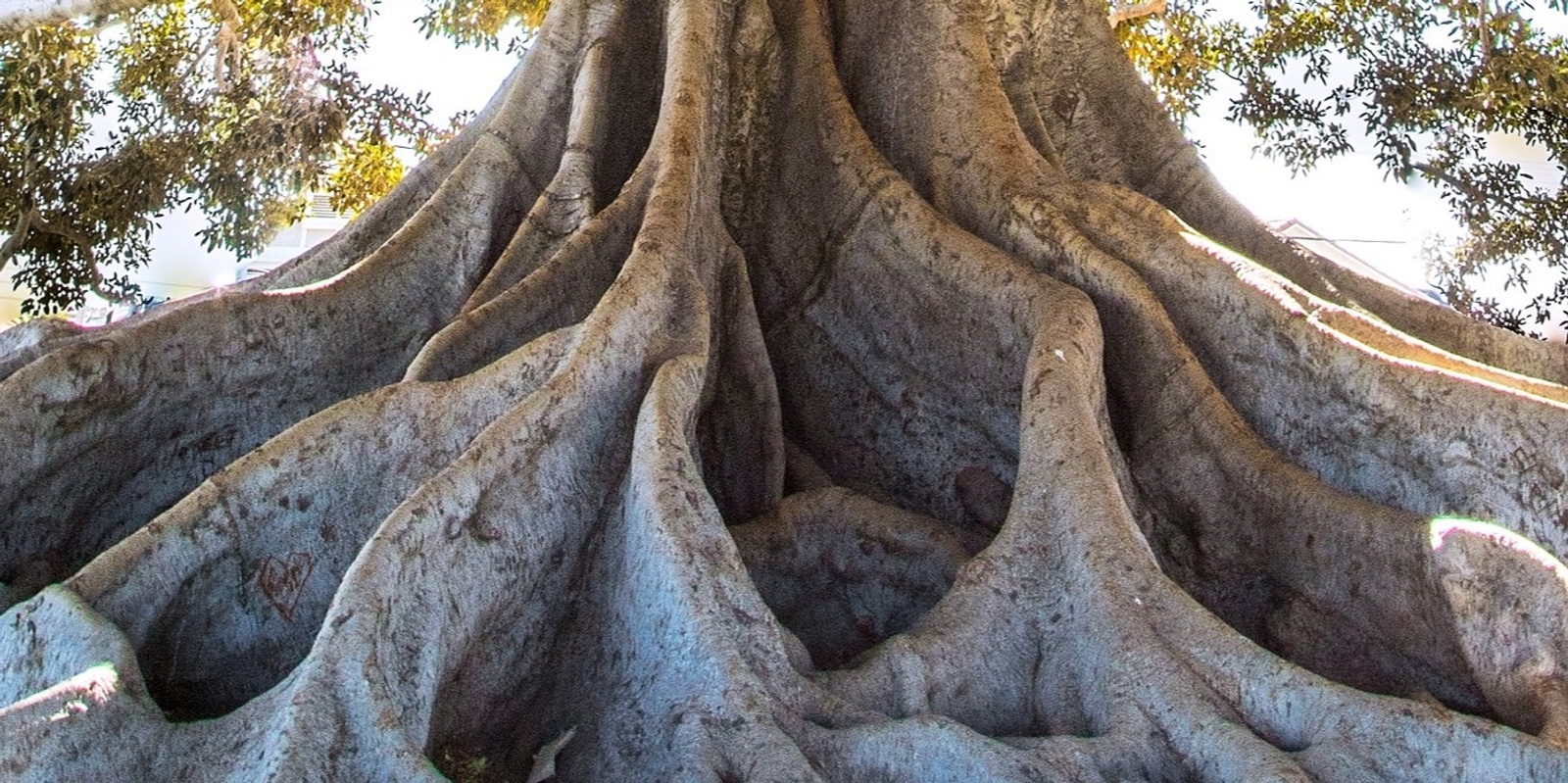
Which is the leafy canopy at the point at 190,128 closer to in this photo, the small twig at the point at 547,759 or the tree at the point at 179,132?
the tree at the point at 179,132

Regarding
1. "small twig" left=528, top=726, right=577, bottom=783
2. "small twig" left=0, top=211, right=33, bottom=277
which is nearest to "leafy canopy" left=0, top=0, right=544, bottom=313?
"small twig" left=0, top=211, right=33, bottom=277

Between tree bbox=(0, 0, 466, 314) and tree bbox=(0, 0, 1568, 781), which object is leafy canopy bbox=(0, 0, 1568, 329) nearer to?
tree bbox=(0, 0, 466, 314)

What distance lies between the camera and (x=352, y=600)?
11.1ft

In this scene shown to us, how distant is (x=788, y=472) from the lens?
17.9ft

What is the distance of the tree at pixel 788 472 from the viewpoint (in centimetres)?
351

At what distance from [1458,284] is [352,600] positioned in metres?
7.62

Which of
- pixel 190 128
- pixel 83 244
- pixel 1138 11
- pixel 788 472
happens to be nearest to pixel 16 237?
pixel 83 244

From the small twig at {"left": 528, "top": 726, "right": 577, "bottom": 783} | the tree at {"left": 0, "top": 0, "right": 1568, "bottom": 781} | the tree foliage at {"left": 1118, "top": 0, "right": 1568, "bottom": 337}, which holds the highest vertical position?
the tree foliage at {"left": 1118, "top": 0, "right": 1568, "bottom": 337}

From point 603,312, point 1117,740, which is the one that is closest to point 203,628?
point 603,312

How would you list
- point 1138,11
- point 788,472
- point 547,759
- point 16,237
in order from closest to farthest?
point 547,759 → point 788,472 → point 16,237 → point 1138,11

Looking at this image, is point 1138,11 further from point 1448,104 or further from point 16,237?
point 16,237

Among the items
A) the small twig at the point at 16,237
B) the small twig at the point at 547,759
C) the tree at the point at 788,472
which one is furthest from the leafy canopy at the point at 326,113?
the small twig at the point at 547,759

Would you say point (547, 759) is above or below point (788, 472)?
below

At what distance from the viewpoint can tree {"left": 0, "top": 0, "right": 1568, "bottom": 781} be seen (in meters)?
3.51
